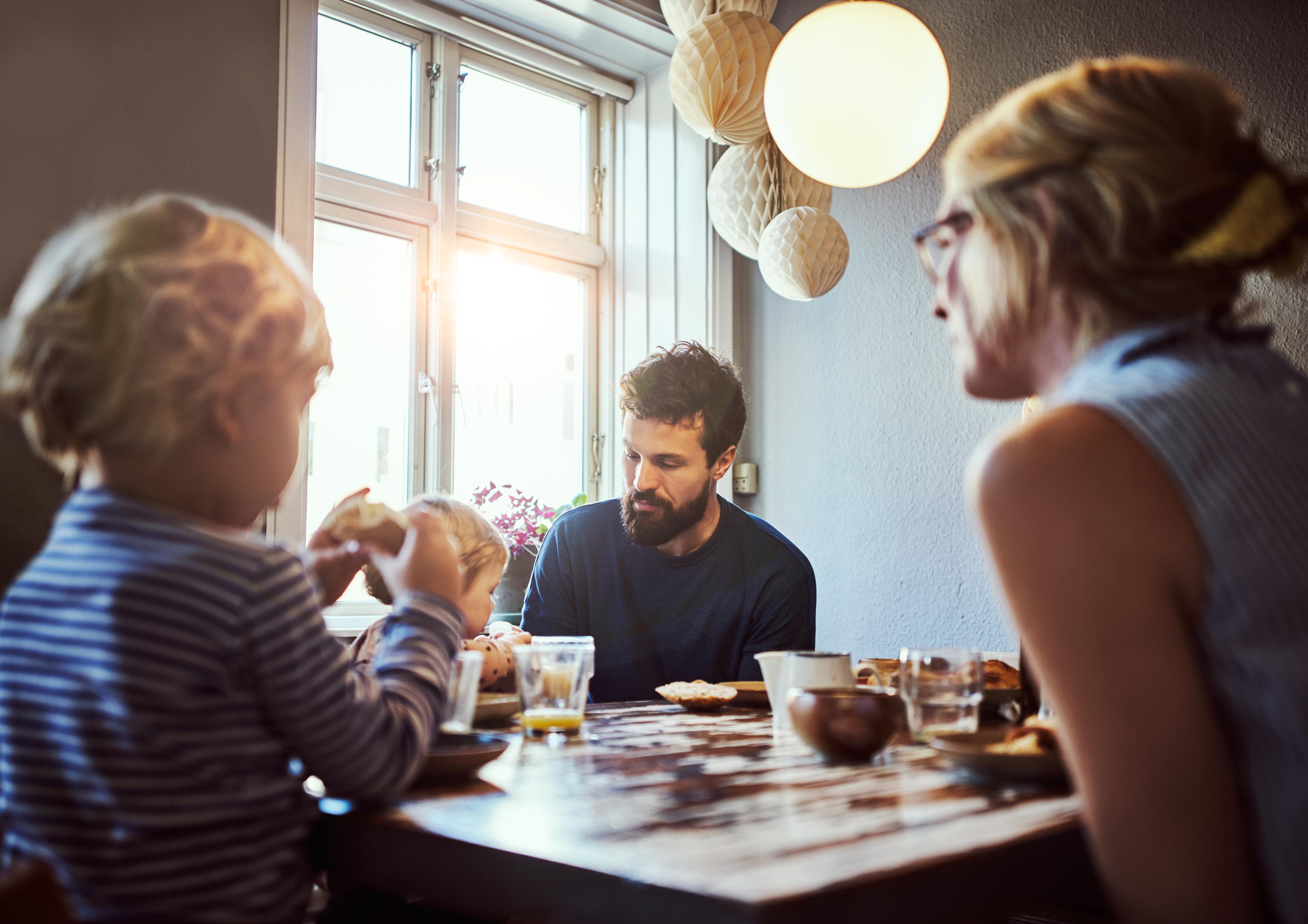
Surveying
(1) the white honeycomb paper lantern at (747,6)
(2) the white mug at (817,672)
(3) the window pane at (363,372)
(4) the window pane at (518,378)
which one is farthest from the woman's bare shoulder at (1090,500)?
(4) the window pane at (518,378)

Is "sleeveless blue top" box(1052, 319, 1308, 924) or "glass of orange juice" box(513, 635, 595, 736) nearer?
"sleeveless blue top" box(1052, 319, 1308, 924)

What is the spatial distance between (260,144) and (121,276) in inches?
78.9

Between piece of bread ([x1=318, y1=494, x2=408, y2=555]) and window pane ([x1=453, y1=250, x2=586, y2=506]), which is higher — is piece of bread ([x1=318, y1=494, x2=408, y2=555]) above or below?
below

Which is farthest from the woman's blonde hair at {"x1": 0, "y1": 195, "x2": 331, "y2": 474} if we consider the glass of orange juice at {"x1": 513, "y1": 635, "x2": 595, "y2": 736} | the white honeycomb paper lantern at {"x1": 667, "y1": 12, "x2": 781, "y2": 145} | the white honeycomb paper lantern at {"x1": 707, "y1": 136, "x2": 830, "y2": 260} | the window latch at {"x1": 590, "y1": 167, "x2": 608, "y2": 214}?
the window latch at {"x1": 590, "y1": 167, "x2": 608, "y2": 214}

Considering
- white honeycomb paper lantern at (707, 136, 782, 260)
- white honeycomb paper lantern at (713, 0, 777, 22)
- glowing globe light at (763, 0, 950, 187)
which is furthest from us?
white honeycomb paper lantern at (707, 136, 782, 260)

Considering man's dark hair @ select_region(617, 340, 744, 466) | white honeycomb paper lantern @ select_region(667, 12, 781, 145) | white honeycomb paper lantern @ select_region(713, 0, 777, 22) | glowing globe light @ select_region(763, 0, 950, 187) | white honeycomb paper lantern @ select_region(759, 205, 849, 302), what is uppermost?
white honeycomb paper lantern @ select_region(713, 0, 777, 22)

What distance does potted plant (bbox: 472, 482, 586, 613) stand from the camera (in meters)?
2.98

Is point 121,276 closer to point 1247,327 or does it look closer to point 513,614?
point 1247,327

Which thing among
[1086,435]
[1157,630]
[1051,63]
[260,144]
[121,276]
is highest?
[1051,63]

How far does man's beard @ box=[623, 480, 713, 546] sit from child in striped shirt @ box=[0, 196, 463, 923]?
1431mm

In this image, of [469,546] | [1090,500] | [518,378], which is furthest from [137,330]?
[518,378]

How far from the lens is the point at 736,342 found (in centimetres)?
375

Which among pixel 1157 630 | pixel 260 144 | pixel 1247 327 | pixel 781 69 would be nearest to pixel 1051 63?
pixel 781 69

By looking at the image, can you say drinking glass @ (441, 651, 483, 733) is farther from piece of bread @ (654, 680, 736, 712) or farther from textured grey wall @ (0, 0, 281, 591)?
textured grey wall @ (0, 0, 281, 591)
